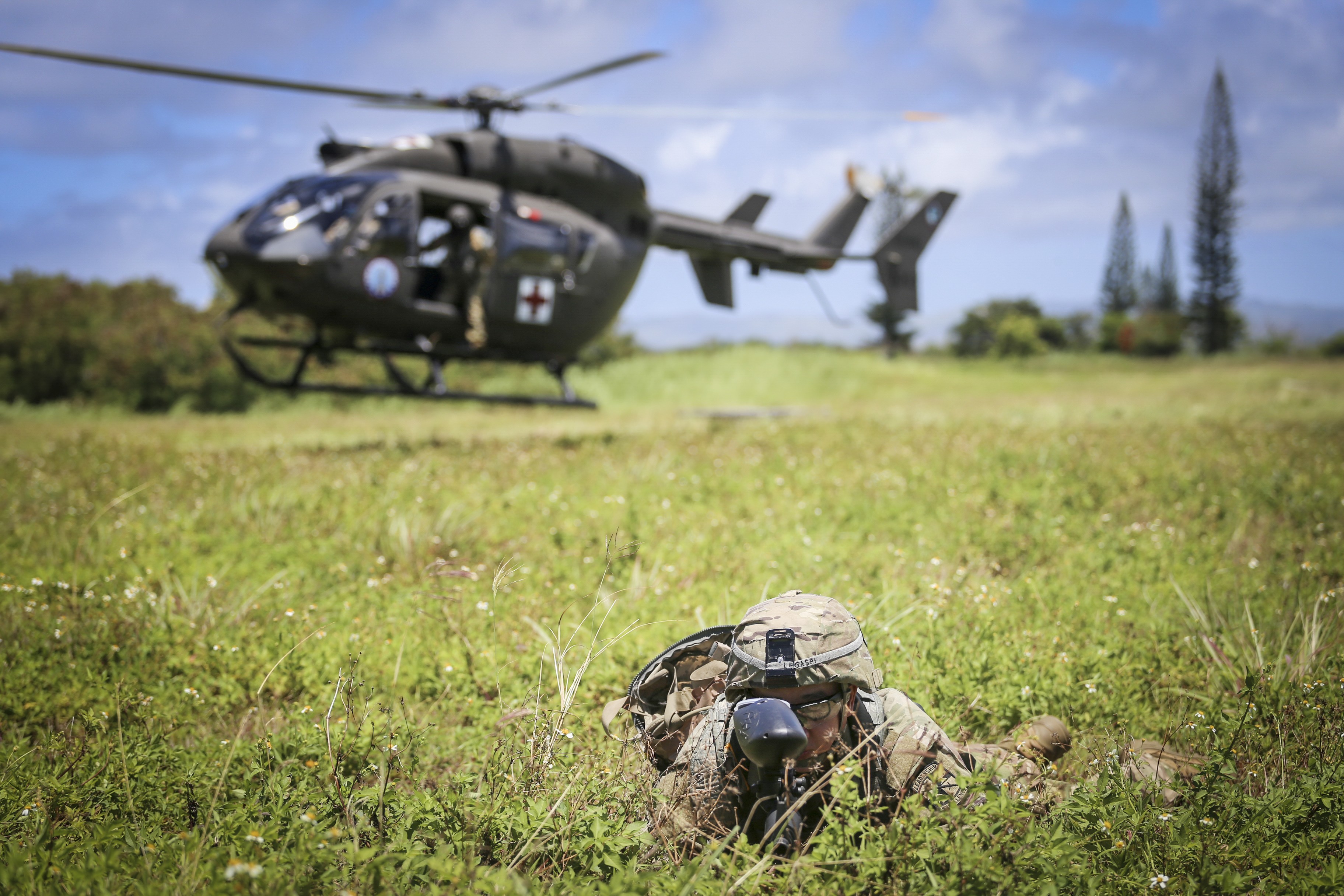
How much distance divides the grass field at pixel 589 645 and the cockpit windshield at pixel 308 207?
8.06 ft

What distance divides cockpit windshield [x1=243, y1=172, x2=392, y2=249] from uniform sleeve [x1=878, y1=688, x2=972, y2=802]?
8299 millimetres

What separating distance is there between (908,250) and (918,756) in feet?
48.0

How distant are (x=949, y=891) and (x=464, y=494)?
5598 millimetres

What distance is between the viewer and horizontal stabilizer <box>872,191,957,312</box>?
1584 centimetres

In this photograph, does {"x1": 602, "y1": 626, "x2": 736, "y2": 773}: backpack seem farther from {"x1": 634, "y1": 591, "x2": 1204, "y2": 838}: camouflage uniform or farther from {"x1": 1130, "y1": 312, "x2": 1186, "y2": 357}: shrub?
{"x1": 1130, "y1": 312, "x2": 1186, "y2": 357}: shrub

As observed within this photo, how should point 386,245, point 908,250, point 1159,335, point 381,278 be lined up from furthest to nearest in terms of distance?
point 1159,335, point 908,250, point 381,278, point 386,245

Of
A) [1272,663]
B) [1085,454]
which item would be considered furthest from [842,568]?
[1085,454]

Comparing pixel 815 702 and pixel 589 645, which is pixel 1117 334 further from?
pixel 815 702

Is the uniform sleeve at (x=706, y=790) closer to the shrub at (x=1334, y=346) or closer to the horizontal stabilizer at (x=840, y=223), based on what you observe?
the horizontal stabilizer at (x=840, y=223)

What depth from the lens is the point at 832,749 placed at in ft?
8.55

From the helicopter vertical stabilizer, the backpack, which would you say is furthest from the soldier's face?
the helicopter vertical stabilizer

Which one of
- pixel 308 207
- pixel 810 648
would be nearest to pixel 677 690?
pixel 810 648

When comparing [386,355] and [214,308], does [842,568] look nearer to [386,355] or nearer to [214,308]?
[386,355]

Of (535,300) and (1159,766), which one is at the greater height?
(535,300)
